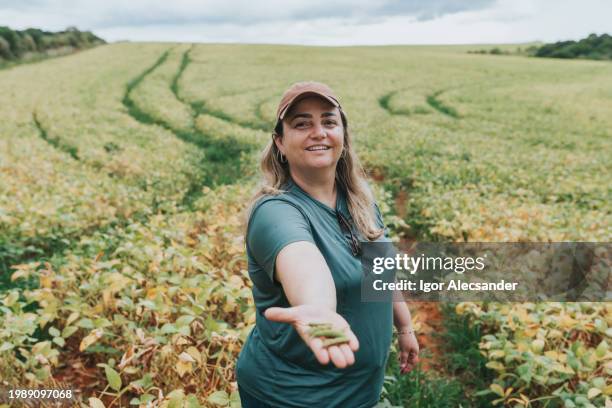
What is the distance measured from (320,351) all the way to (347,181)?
1.21 meters

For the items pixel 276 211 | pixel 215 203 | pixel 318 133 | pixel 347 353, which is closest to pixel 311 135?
pixel 318 133

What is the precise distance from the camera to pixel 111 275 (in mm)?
3539

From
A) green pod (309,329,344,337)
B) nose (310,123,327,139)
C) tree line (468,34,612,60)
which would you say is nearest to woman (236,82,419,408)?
nose (310,123,327,139)

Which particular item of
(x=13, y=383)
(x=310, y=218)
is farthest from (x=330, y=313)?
(x=13, y=383)

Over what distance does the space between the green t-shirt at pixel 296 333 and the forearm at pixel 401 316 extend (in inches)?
22.8

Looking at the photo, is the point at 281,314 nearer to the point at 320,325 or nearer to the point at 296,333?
the point at 320,325

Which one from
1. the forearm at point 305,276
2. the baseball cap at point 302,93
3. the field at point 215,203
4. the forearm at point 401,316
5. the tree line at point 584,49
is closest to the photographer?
the forearm at point 305,276

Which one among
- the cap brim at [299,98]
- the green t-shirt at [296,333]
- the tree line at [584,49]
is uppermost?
the tree line at [584,49]

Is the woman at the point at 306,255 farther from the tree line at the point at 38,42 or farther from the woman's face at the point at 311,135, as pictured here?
the tree line at the point at 38,42

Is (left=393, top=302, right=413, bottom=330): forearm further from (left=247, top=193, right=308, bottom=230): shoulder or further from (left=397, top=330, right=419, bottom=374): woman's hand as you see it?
(left=247, top=193, right=308, bottom=230): shoulder

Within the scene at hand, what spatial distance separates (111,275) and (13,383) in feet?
3.05

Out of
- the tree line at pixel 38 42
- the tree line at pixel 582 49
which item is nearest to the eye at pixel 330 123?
the tree line at pixel 38 42

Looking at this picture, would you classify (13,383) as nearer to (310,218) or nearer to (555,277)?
(310,218)

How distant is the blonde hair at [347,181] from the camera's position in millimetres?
1979
